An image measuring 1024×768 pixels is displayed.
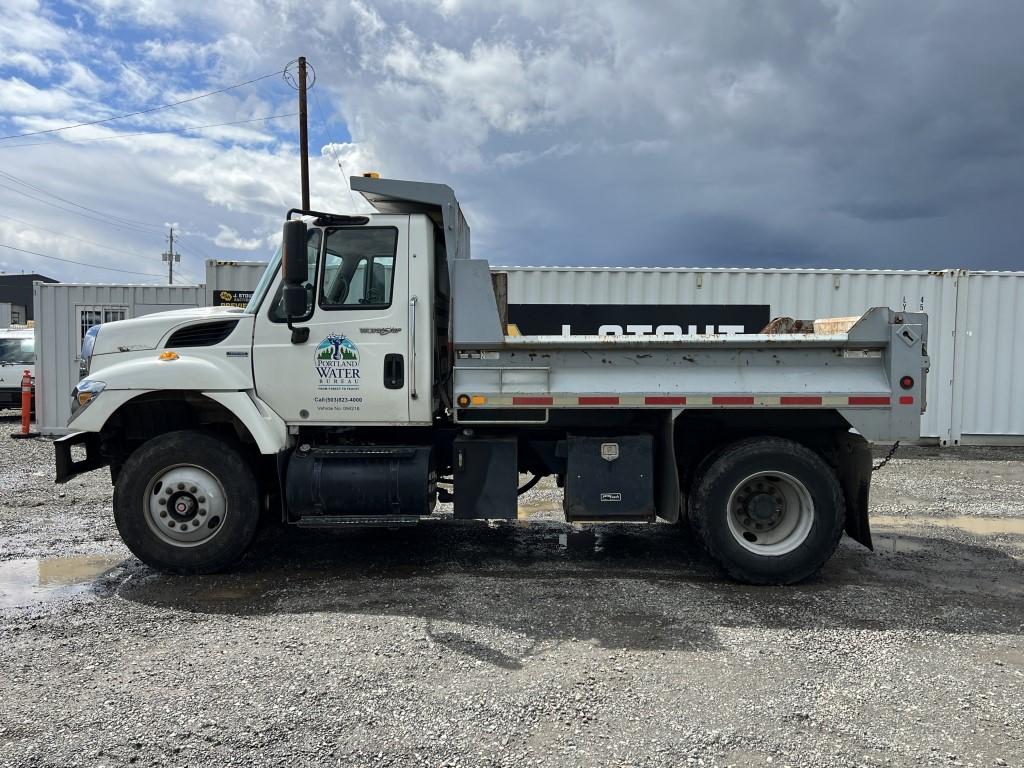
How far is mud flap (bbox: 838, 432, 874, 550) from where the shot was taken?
537 cm

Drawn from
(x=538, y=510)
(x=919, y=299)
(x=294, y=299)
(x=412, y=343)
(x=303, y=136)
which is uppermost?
(x=303, y=136)

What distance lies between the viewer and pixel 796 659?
12.9ft

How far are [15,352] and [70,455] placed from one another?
44.8 ft

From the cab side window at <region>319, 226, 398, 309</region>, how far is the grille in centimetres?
78

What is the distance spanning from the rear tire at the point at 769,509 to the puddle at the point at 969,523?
269 cm

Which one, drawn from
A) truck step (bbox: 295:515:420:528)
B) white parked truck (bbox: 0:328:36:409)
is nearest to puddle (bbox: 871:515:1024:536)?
truck step (bbox: 295:515:420:528)

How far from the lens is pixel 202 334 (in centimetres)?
538

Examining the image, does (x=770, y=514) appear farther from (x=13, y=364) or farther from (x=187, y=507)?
(x=13, y=364)

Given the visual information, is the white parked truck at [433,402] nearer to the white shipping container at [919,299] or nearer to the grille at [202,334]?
the grille at [202,334]

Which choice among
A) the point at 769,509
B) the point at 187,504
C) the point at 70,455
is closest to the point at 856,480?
the point at 769,509

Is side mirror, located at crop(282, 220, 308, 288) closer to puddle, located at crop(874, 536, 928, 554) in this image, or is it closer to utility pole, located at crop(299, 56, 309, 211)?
puddle, located at crop(874, 536, 928, 554)

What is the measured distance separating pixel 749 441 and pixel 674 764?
9.44 feet

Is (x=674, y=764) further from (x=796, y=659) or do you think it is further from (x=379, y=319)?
(x=379, y=319)

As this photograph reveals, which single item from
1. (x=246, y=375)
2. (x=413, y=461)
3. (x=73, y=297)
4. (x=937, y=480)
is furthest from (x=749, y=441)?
(x=73, y=297)
